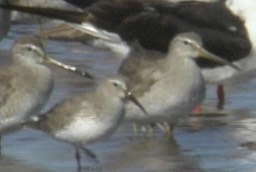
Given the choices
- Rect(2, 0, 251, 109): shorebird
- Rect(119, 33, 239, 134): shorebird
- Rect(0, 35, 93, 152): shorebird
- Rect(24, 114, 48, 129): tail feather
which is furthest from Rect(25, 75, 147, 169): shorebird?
Rect(2, 0, 251, 109): shorebird

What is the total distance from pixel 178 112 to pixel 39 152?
108 cm

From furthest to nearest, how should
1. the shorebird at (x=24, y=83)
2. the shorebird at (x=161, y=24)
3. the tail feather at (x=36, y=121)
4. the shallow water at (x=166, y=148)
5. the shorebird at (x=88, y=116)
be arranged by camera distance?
1. the shorebird at (x=161, y=24)
2. the shorebird at (x=24, y=83)
3. the shallow water at (x=166, y=148)
4. the tail feather at (x=36, y=121)
5. the shorebird at (x=88, y=116)

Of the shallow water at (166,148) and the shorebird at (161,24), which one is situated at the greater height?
the shorebird at (161,24)

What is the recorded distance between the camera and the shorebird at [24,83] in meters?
8.97

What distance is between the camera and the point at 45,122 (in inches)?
341

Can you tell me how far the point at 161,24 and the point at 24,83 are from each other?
2273 millimetres

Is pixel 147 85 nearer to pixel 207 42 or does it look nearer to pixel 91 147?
pixel 91 147

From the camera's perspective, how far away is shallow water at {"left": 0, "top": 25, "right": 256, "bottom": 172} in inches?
347

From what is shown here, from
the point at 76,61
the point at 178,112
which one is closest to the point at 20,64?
the point at 178,112

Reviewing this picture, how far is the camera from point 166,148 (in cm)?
946

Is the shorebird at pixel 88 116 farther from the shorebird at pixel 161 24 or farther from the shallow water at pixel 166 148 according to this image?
the shorebird at pixel 161 24

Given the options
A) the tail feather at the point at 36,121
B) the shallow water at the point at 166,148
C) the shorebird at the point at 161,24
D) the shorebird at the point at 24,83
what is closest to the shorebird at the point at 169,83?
the shallow water at the point at 166,148

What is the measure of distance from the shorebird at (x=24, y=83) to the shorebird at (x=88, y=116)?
0.28 metres

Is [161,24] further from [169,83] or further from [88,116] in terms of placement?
[88,116]
